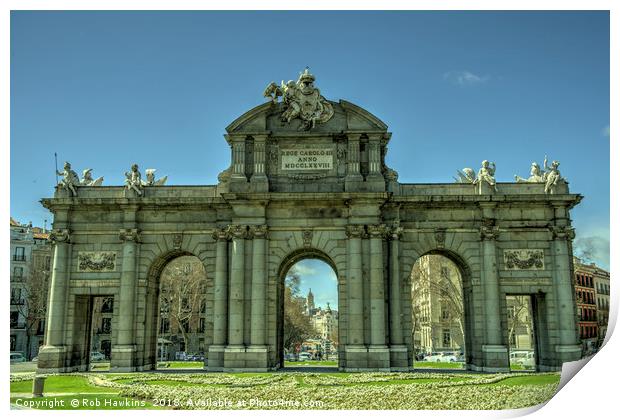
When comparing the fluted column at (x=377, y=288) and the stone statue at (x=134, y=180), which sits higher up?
the stone statue at (x=134, y=180)

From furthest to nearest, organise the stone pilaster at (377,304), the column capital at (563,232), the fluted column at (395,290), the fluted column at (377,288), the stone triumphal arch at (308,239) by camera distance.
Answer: the column capital at (563,232), the stone triumphal arch at (308,239), the fluted column at (395,290), the fluted column at (377,288), the stone pilaster at (377,304)

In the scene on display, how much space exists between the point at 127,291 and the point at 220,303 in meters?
5.20

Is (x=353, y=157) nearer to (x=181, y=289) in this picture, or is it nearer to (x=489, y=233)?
(x=489, y=233)

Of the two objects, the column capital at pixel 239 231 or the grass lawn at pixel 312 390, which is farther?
the column capital at pixel 239 231

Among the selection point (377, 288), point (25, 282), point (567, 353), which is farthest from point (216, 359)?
point (25, 282)

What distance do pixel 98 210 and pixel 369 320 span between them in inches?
631

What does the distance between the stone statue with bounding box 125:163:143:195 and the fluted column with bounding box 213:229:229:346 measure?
16.7 feet

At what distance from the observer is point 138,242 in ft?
106

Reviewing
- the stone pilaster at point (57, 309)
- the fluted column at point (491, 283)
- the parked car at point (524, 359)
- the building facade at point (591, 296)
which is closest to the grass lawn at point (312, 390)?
the stone pilaster at point (57, 309)

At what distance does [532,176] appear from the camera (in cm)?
3328

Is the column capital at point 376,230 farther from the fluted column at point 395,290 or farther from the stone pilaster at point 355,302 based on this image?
the fluted column at point 395,290

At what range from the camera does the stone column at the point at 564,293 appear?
3036 cm

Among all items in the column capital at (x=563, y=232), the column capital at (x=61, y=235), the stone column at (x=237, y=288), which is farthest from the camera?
the column capital at (x=61, y=235)

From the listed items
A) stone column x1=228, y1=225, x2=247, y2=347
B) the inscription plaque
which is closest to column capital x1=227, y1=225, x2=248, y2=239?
stone column x1=228, y1=225, x2=247, y2=347
